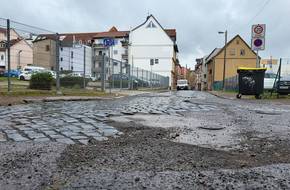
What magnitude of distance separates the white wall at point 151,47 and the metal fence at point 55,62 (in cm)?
5397

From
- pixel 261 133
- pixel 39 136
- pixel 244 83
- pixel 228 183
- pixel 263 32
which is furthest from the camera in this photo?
pixel 244 83

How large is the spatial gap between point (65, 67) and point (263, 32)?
36.3 ft

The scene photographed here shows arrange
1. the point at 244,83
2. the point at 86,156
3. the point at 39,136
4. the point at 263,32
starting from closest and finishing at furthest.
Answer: the point at 86,156
the point at 39,136
the point at 263,32
the point at 244,83

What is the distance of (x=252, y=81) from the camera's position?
19766 mm

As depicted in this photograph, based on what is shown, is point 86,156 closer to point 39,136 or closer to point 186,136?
point 39,136

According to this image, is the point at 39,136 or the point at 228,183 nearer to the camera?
the point at 228,183

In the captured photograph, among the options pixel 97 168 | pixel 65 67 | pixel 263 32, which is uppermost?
pixel 263 32

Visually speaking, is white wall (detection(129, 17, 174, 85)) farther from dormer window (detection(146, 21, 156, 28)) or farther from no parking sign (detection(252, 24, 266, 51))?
no parking sign (detection(252, 24, 266, 51))

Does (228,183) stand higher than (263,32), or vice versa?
(263,32)

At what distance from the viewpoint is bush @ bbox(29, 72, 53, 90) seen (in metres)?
19.0

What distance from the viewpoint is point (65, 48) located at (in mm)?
19703

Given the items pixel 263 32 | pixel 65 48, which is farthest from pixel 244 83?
pixel 65 48

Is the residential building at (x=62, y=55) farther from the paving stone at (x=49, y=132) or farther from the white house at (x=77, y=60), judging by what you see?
the paving stone at (x=49, y=132)

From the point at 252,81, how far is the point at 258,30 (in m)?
2.82
